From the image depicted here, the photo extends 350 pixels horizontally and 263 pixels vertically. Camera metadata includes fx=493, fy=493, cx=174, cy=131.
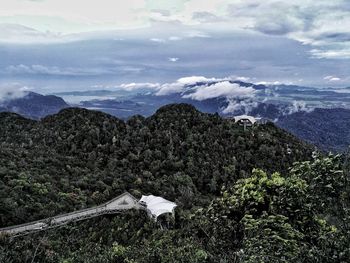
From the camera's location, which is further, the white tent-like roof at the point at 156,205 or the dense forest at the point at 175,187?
the white tent-like roof at the point at 156,205

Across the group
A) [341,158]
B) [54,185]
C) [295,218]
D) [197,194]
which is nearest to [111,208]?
[54,185]

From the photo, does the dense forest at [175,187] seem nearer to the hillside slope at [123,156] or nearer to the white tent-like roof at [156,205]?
the hillside slope at [123,156]

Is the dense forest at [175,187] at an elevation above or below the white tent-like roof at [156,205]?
above

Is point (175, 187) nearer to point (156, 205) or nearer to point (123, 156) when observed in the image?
point (123, 156)

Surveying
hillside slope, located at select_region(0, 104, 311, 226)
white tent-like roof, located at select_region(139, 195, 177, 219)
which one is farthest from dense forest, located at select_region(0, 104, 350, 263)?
white tent-like roof, located at select_region(139, 195, 177, 219)

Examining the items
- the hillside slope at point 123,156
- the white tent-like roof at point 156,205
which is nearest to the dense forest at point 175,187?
the hillside slope at point 123,156

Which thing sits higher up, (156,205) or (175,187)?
A: (156,205)

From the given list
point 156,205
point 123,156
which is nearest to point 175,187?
point 123,156

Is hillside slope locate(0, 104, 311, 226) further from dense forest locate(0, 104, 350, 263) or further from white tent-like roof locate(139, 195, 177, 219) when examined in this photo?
white tent-like roof locate(139, 195, 177, 219)
